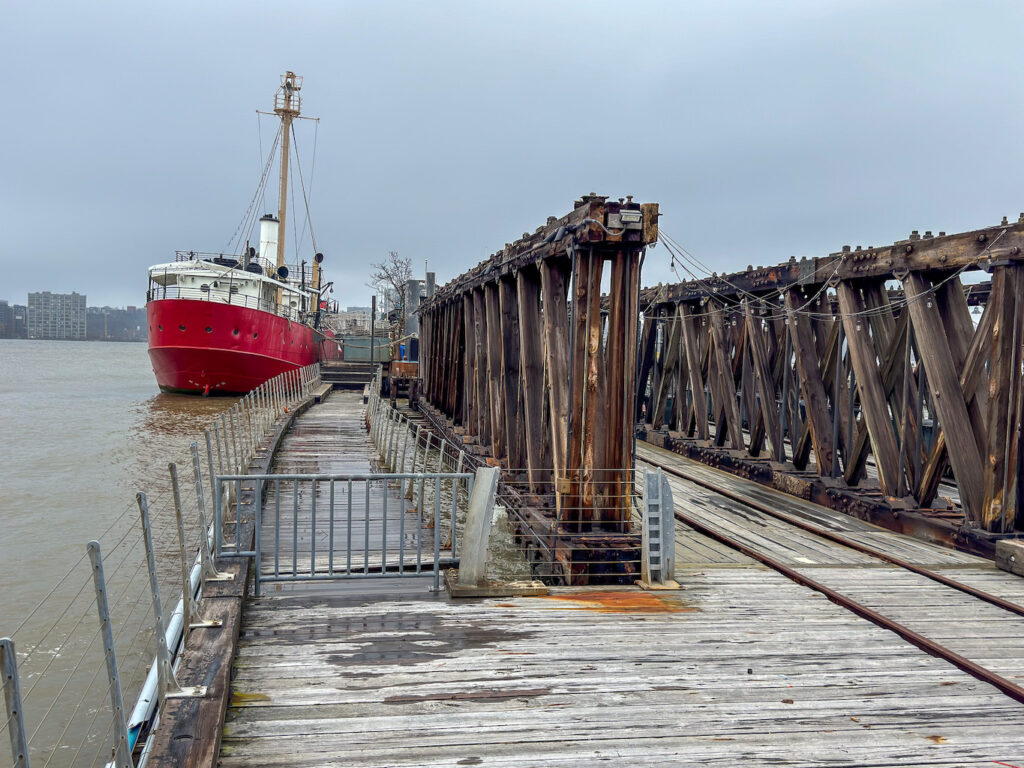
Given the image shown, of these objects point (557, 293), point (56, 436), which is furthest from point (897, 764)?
point (56, 436)

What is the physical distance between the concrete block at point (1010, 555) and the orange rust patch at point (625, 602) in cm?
412

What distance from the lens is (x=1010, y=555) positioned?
8633 mm

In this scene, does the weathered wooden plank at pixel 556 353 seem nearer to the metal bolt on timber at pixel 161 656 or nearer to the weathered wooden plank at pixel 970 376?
the metal bolt on timber at pixel 161 656

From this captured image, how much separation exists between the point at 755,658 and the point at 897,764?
1.46 m

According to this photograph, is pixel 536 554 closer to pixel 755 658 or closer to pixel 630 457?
pixel 630 457

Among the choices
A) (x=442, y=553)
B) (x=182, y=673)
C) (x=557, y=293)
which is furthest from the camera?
(x=442, y=553)

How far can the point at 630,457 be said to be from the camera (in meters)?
8.38

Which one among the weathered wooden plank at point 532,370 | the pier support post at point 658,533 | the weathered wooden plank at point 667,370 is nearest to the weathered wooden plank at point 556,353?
the weathered wooden plank at point 532,370

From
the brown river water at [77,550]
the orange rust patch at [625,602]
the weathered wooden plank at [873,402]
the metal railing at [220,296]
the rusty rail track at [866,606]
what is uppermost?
the metal railing at [220,296]

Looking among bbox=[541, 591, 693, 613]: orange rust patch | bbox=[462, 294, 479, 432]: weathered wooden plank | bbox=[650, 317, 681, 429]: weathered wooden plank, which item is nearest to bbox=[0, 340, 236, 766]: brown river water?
bbox=[541, 591, 693, 613]: orange rust patch

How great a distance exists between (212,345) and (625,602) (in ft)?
113

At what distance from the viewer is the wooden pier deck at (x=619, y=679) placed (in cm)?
438

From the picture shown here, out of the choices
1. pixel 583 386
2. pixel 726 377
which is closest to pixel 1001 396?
pixel 583 386

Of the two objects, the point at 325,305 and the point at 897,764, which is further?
the point at 325,305
